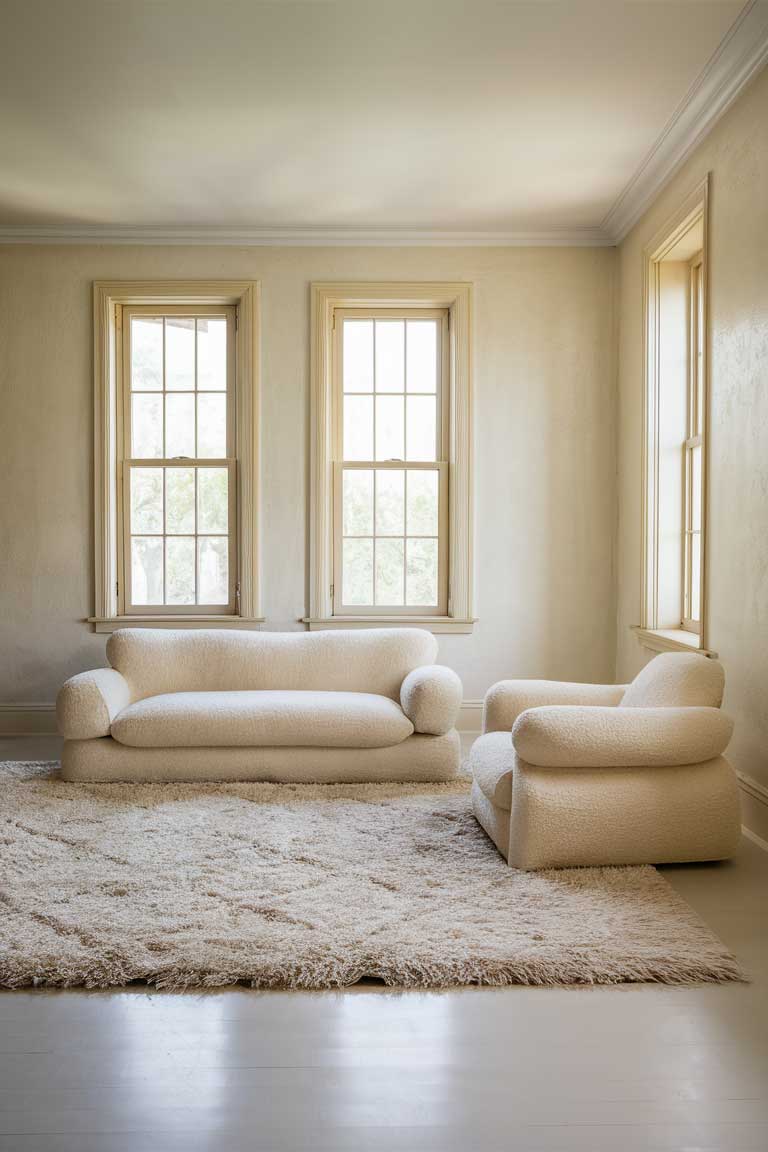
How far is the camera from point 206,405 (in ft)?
19.1

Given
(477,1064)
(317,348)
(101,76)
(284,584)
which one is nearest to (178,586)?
(284,584)

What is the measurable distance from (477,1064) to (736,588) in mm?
2513

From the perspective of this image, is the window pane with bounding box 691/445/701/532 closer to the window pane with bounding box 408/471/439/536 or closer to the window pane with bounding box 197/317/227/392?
the window pane with bounding box 408/471/439/536

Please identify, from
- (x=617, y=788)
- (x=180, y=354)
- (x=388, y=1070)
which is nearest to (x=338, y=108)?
(x=180, y=354)

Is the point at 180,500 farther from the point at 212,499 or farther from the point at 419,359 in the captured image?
the point at 419,359

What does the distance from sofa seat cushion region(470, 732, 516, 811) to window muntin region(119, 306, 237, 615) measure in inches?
102

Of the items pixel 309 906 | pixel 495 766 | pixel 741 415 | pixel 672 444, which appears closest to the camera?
pixel 309 906

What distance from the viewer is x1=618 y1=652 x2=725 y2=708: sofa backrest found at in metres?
3.38

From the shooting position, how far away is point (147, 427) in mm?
5824

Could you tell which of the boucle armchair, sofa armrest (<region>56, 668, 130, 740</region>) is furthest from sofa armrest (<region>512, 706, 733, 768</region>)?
sofa armrest (<region>56, 668, 130, 740</region>)

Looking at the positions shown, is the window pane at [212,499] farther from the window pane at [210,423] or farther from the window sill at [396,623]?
the window sill at [396,623]

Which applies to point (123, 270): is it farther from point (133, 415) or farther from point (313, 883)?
point (313, 883)

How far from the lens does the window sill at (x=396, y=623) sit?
5703 mm

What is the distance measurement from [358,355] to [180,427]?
127 cm
